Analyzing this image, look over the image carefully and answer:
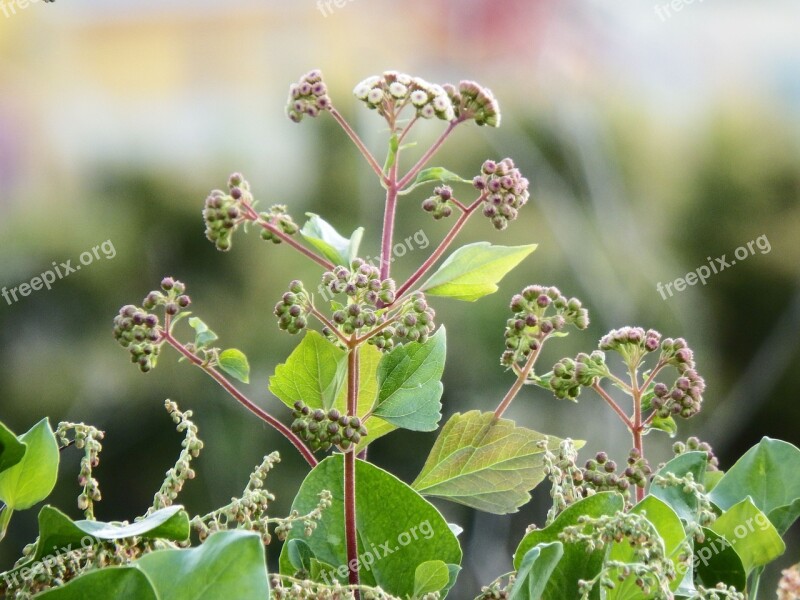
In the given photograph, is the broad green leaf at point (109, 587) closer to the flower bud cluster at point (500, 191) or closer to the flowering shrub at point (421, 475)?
the flowering shrub at point (421, 475)

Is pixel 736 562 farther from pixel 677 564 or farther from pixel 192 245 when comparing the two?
pixel 192 245

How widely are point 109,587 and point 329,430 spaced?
0.05m

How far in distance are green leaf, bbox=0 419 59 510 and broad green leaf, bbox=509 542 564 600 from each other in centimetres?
9

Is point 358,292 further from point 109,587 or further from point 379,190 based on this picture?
point 379,190

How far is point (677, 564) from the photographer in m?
0.17

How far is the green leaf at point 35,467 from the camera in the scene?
0.18 m

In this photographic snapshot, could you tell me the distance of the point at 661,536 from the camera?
0.17 m

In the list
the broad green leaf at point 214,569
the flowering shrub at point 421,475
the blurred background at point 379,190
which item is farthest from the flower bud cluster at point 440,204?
the blurred background at point 379,190

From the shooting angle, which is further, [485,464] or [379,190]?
[379,190]

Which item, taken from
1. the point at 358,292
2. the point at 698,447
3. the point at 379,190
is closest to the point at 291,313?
the point at 358,292

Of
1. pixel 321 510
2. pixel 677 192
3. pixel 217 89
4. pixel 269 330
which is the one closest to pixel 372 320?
pixel 321 510

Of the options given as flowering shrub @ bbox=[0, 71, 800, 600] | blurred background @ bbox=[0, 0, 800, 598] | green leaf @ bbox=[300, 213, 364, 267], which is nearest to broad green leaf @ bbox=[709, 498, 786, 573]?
flowering shrub @ bbox=[0, 71, 800, 600]

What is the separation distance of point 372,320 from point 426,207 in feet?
0.16

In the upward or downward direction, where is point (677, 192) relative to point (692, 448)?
downward
